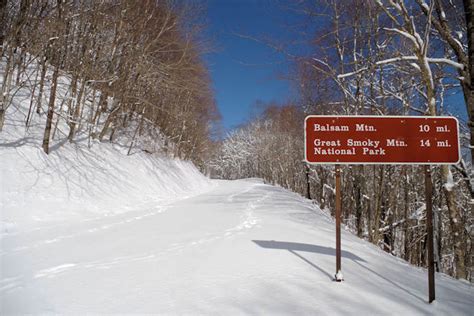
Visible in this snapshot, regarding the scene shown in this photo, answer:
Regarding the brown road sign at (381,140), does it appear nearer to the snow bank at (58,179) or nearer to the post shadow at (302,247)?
the post shadow at (302,247)

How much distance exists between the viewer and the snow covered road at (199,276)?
291 centimetres

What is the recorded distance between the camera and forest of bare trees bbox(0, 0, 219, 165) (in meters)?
8.33

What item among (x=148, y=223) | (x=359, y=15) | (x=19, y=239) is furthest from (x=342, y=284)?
(x=359, y=15)

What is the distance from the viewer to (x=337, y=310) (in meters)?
2.94

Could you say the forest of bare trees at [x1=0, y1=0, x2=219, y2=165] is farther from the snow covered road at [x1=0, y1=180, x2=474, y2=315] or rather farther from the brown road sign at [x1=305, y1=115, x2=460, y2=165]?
the brown road sign at [x1=305, y1=115, x2=460, y2=165]

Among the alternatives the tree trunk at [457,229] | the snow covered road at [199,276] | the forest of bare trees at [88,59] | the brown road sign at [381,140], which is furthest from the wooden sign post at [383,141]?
the forest of bare trees at [88,59]

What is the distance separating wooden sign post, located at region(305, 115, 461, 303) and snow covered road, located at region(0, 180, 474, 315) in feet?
2.08

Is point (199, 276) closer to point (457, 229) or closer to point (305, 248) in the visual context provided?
point (305, 248)

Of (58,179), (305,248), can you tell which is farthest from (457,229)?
(58,179)

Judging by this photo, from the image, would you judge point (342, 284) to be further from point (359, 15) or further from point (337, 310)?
point (359, 15)

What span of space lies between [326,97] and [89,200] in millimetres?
10728

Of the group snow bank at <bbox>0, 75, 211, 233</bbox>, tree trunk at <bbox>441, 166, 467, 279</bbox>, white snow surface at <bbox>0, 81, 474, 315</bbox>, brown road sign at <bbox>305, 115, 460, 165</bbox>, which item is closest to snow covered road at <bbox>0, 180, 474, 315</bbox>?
white snow surface at <bbox>0, 81, 474, 315</bbox>

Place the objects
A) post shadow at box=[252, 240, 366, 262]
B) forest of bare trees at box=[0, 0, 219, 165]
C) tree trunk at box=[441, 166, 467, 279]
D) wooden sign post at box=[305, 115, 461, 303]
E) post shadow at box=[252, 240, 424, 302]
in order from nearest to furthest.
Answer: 1. wooden sign post at box=[305, 115, 461, 303]
2. post shadow at box=[252, 240, 424, 302]
3. post shadow at box=[252, 240, 366, 262]
4. tree trunk at box=[441, 166, 467, 279]
5. forest of bare trees at box=[0, 0, 219, 165]

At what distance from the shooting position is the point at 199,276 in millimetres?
3588
